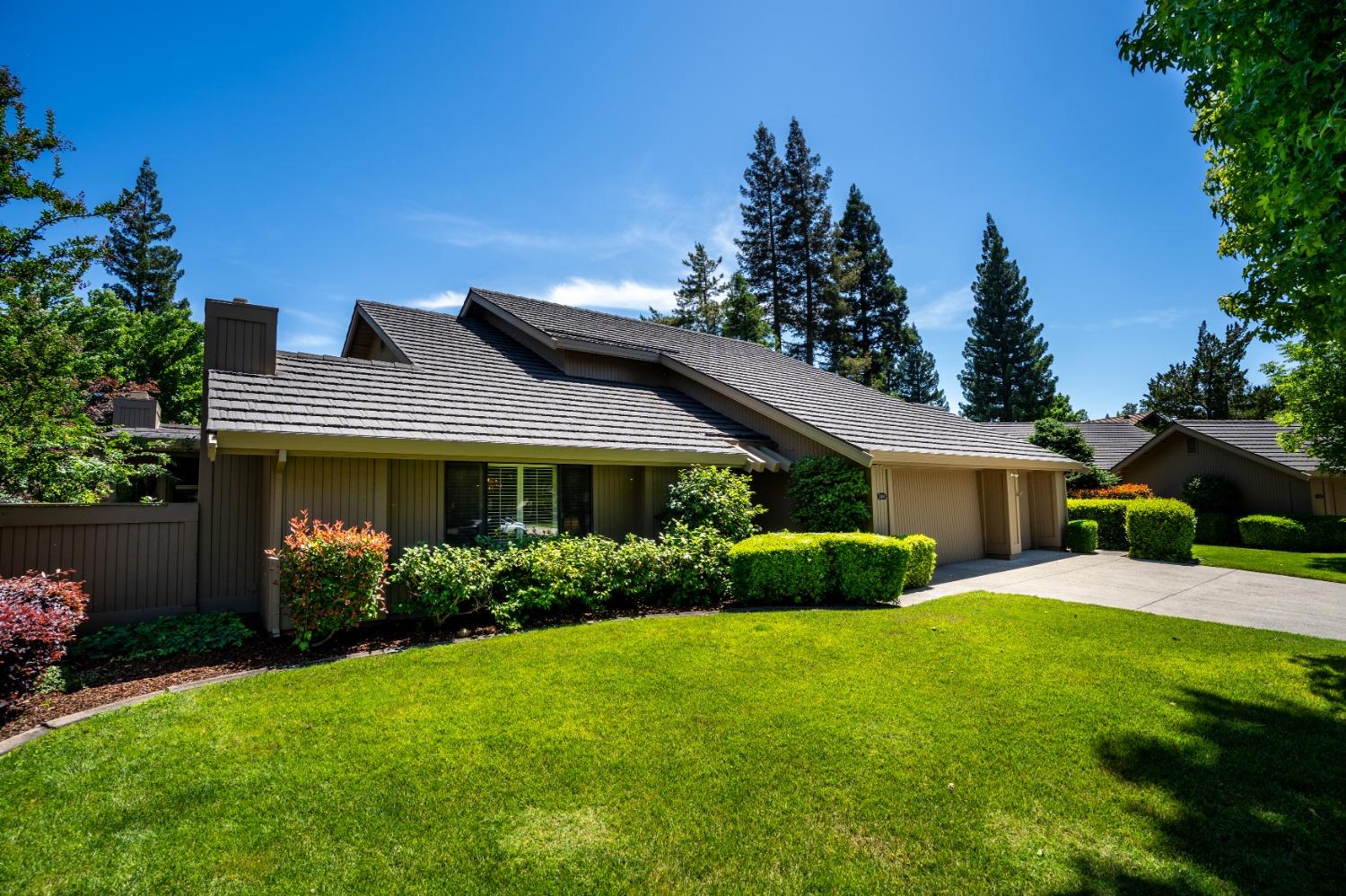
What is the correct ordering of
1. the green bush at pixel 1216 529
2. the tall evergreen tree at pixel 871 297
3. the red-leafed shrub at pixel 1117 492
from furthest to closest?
the tall evergreen tree at pixel 871 297 < the red-leafed shrub at pixel 1117 492 < the green bush at pixel 1216 529

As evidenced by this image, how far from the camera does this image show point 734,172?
109 feet

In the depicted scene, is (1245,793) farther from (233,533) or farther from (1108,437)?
(1108,437)

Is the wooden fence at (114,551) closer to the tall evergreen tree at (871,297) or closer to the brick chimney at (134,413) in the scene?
the brick chimney at (134,413)

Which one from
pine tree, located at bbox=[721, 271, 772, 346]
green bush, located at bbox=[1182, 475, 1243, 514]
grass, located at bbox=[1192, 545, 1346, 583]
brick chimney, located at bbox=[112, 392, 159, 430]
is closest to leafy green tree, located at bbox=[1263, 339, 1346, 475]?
grass, located at bbox=[1192, 545, 1346, 583]

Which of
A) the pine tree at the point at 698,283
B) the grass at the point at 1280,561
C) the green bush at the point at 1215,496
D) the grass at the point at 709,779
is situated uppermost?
the pine tree at the point at 698,283

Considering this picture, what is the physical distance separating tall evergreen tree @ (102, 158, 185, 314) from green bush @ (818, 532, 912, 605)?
3986cm

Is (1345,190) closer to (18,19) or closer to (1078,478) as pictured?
(18,19)

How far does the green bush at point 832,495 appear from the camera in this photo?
11125mm

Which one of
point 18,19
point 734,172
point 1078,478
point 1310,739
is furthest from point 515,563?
point 734,172

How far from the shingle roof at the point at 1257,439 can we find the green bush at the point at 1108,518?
27.9 feet

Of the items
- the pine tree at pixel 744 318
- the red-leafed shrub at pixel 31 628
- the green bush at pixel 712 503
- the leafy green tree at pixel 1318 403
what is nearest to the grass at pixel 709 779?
the red-leafed shrub at pixel 31 628

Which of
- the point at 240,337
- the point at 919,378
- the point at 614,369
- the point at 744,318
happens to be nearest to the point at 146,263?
the point at 744,318

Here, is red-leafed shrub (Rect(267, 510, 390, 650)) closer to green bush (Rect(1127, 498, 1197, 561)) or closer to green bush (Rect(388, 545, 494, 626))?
green bush (Rect(388, 545, 494, 626))

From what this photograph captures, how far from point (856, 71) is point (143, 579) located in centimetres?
1450
